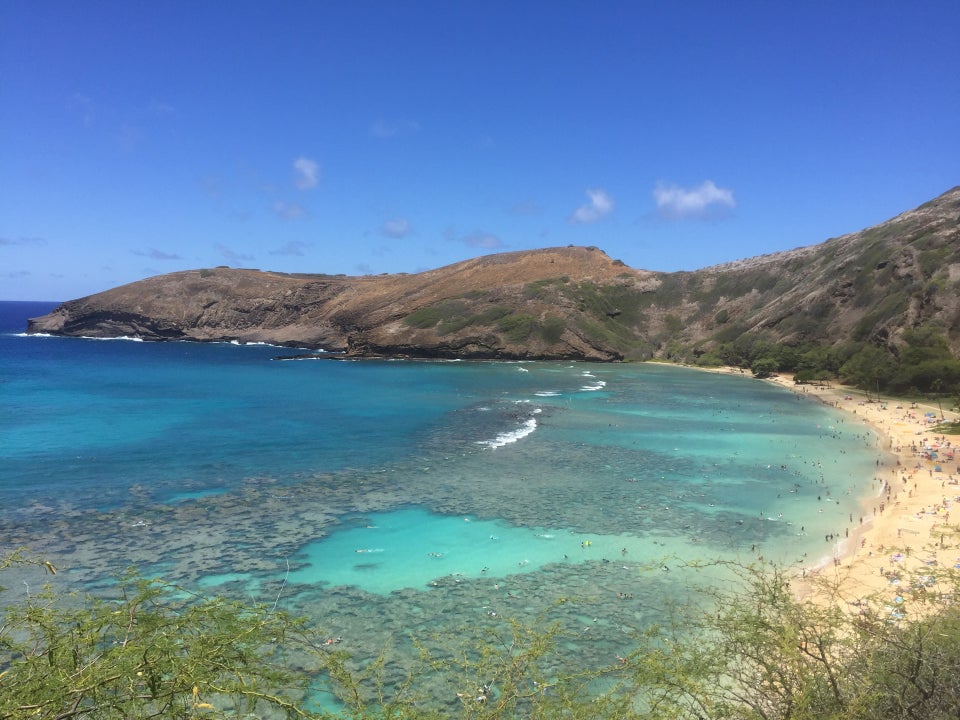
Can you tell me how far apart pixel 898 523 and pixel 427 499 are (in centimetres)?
1985

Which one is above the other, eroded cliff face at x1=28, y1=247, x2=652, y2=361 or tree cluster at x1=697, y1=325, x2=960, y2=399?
eroded cliff face at x1=28, y1=247, x2=652, y2=361

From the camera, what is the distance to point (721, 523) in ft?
82.1

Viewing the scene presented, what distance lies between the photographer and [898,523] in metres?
24.3

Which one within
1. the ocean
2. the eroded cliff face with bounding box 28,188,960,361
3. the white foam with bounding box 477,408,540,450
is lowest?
the ocean

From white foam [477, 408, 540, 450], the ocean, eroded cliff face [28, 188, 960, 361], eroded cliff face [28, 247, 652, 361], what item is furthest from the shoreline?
eroded cliff face [28, 247, 652, 361]

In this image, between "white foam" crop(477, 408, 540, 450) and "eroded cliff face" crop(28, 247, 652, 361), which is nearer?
"white foam" crop(477, 408, 540, 450)

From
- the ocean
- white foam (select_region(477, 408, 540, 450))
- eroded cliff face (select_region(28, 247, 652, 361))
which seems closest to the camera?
the ocean

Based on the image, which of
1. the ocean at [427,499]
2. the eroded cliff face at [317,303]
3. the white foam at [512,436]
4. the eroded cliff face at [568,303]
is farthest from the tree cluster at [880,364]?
the eroded cliff face at [317,303]

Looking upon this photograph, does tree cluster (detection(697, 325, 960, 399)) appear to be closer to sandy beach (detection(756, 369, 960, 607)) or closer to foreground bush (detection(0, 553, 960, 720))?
sandy beach (detection(756, 369, 960, 607))

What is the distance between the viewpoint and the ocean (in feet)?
60.5

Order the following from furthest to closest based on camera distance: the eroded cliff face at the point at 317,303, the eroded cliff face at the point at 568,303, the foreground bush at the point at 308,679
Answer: the eroded cliff face at the point at 317,303 < the eroded cliff face at the point at 568,303 < the foreground bush at the point at 308,679

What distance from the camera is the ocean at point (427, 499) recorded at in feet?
60.5

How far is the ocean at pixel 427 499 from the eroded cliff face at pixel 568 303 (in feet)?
107

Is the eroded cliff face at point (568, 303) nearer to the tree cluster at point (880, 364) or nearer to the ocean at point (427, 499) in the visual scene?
the tree cluster at point (880, 364)
